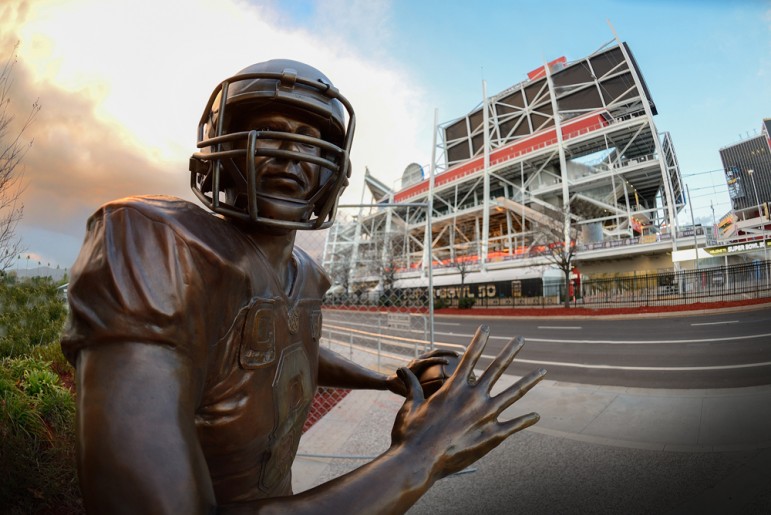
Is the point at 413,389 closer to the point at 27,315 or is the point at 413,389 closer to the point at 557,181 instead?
the point at 27,315

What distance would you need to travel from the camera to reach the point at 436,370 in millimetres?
1088

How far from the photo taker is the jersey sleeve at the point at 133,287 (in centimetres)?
57

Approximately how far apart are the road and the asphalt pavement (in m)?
0.32

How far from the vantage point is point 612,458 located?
2.97 meters

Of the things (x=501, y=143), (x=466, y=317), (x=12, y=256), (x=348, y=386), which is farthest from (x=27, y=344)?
(x=501, y=143)

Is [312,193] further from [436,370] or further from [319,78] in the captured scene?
[436,370]

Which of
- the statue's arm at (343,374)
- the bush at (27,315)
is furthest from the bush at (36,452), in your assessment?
the statue's arm at (343,374)

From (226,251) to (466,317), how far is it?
2066cm

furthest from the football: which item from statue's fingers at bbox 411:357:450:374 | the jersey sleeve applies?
the jersey sleeve

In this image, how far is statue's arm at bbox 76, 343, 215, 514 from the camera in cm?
49

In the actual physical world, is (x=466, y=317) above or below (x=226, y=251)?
below

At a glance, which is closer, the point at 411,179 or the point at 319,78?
the point at 319,78

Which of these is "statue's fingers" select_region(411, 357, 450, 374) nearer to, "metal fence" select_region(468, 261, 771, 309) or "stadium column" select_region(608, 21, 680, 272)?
"metal fence" select_region(468, 261, 771, 309)

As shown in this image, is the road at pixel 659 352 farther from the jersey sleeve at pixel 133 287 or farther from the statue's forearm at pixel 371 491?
the jersey sleeve at pixel 133 287
